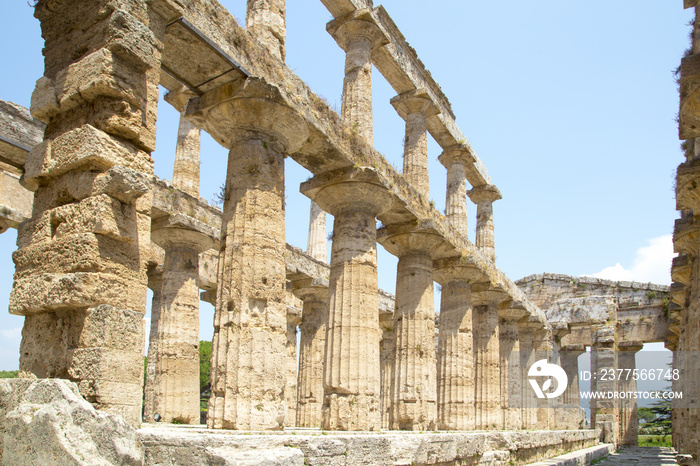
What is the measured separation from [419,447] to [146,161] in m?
6.10

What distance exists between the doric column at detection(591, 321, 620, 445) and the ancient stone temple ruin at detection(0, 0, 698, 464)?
4.19 metres

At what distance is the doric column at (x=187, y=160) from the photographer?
1600 centimetres

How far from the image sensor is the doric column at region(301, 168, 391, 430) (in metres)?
12.0

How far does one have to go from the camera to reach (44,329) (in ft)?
23.4

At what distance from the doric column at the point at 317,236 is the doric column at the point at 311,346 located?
103 inches

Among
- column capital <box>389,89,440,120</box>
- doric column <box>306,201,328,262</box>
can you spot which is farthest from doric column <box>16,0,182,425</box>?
doric column <box>306,201,328,262</box>

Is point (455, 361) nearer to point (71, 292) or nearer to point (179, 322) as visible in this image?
point (179, 322)

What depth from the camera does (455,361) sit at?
59.1 feet

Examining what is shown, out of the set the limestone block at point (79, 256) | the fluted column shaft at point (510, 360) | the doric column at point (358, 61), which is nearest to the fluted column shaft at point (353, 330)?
the doric column at point (358, 61)

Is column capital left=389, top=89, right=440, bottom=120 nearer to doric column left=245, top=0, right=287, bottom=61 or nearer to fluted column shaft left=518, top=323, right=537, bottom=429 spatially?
doric column left=245, top=0, right=287, bottom=61

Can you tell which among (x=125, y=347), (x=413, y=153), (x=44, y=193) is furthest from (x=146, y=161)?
(x=413, y=153)

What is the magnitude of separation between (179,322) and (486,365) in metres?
10.6

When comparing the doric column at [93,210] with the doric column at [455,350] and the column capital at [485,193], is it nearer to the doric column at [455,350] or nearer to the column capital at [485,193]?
the doric column at [455,350]

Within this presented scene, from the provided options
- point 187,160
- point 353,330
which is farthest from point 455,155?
point 353,330
